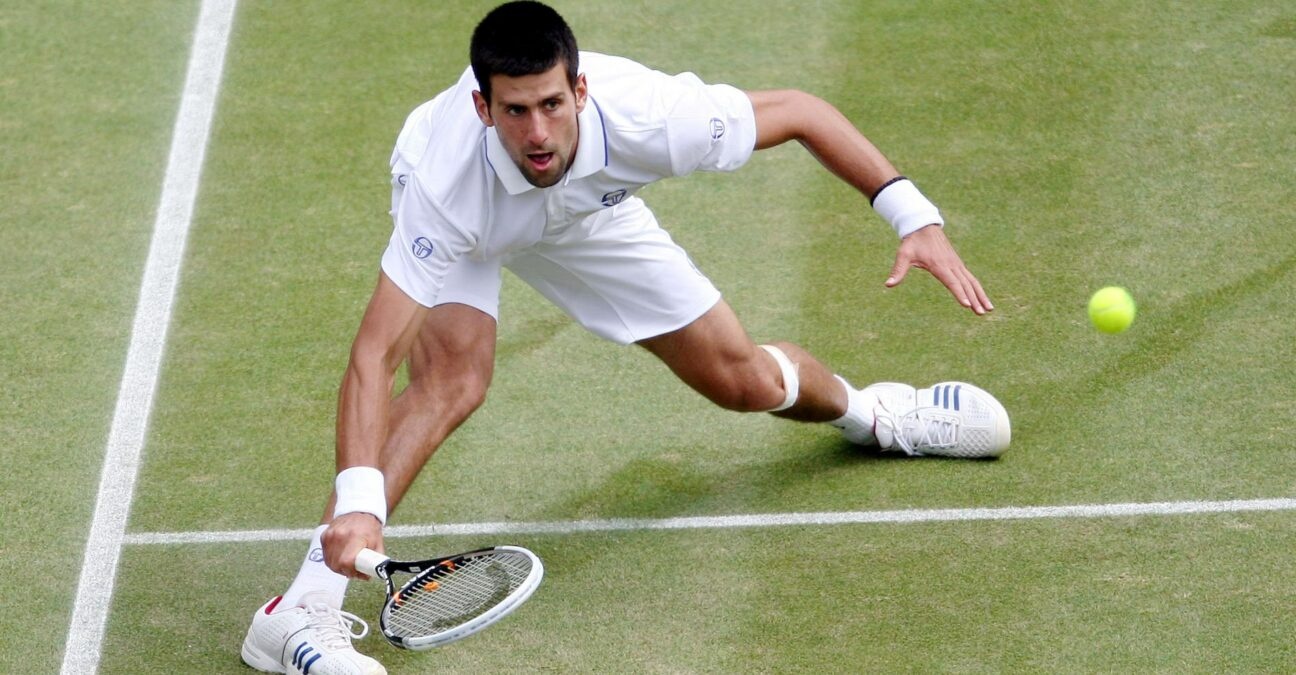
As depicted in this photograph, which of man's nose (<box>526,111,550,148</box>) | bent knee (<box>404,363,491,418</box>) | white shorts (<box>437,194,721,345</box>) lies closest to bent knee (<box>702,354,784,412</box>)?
white shorts (<box>437,194,721,345</box>)

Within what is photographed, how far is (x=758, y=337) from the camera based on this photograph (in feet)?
23.0

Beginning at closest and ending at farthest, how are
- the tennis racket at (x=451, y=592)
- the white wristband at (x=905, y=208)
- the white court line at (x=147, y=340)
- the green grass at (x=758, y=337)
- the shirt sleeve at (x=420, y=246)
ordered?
the tennis racket at (x=451, y=592) → the shirt sleeve at (x=420, y=246) → the white wristband at (x=905, y=208) → the green grass at (x=758, y=337) → the white court line at (x=147, y=340)

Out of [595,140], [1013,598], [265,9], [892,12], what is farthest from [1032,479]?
[265,9]

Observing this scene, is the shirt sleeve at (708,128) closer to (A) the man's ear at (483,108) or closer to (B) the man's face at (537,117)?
(B) the man's face at (537,117)

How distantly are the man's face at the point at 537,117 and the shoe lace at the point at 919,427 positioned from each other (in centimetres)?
182

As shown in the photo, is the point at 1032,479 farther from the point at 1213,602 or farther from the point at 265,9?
the point at 265,9

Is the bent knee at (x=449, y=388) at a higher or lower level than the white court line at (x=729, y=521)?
higher

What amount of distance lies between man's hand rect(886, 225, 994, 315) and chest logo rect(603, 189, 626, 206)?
3.02ft

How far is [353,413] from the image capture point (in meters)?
4.84

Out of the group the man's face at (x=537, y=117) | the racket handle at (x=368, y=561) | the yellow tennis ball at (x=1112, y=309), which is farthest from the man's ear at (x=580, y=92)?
the yellow tennis ball at (x=1112, y=309)

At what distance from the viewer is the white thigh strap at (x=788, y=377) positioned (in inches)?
237

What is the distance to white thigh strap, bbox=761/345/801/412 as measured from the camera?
6031 mm

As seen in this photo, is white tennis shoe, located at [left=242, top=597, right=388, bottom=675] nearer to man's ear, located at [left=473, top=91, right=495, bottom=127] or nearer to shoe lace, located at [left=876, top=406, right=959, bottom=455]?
man's ear, located at [left=473, top=91, right=495, bottom=127]

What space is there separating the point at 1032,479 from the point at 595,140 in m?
2.14
